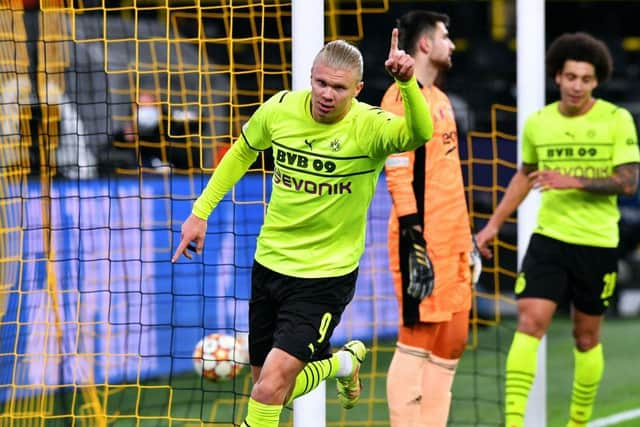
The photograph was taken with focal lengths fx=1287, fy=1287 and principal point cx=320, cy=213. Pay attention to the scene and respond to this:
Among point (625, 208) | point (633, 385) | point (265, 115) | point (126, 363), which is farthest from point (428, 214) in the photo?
point (625, 208)

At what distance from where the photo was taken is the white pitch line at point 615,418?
811cm

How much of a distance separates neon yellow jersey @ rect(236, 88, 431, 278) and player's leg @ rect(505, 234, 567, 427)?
1537 mm

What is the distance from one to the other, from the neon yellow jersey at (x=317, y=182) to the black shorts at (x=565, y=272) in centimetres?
158

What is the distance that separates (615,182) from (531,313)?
32.0 inches

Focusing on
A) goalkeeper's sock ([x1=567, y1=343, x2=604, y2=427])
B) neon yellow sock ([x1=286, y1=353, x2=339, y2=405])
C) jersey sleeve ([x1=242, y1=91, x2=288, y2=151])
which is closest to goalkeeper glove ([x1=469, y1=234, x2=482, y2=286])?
goalkeeper's sock ([x1=567, y1=343, x2=604, y2=427])

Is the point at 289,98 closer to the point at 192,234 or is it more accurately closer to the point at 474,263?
the point at 192,234

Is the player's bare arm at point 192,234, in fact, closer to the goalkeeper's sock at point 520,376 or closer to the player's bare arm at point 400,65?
the player's bare arm at point 400,65

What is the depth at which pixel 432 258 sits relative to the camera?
6.30 meters

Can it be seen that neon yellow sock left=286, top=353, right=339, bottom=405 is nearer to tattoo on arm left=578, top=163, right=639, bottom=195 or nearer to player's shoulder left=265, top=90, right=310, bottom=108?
player's shoulder left=265, top=90, right=310, bottom=108

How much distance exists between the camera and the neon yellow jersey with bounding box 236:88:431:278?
539cm

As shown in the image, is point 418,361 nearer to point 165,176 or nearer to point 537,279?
point 537,279

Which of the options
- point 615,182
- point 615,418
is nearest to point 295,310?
point 615,182

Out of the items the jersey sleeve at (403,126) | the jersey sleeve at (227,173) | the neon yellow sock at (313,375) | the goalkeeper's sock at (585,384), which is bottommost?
the goalkeeper's sock at (585,384)

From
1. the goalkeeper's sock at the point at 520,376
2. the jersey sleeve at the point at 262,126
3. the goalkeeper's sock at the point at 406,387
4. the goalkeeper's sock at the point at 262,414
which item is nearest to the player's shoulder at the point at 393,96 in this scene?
the jersey sleeve at the point at 262,126
